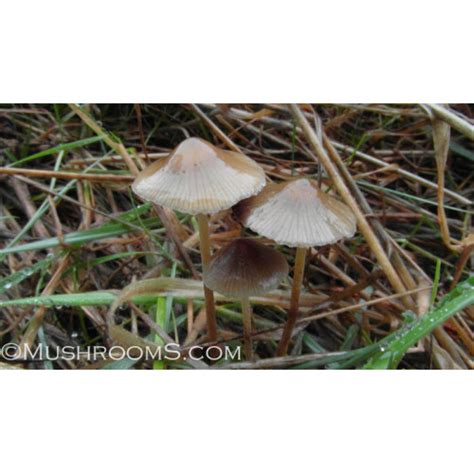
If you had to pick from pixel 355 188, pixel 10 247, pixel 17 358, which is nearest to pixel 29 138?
pixel 10 247

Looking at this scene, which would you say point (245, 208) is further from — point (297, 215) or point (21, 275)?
point (21, 275)

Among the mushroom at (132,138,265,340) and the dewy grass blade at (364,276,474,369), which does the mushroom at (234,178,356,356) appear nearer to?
the mushroom at (132,138,265,340)

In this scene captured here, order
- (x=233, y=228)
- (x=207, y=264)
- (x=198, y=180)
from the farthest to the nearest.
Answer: (x=233, y=228) < (x=207, y=264) < (x=198, y=180)

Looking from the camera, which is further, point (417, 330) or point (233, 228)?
point (233, 228)

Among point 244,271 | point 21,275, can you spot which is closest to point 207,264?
point 244,271

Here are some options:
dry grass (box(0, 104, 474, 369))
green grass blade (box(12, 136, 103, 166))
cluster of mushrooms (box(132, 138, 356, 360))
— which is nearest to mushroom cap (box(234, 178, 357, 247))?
cluster of mushrooms (box(132, 138, 356, 360))

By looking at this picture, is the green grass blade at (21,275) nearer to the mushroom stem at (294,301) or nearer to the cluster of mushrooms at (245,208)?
the cluster of mushrooms at (245,208)
